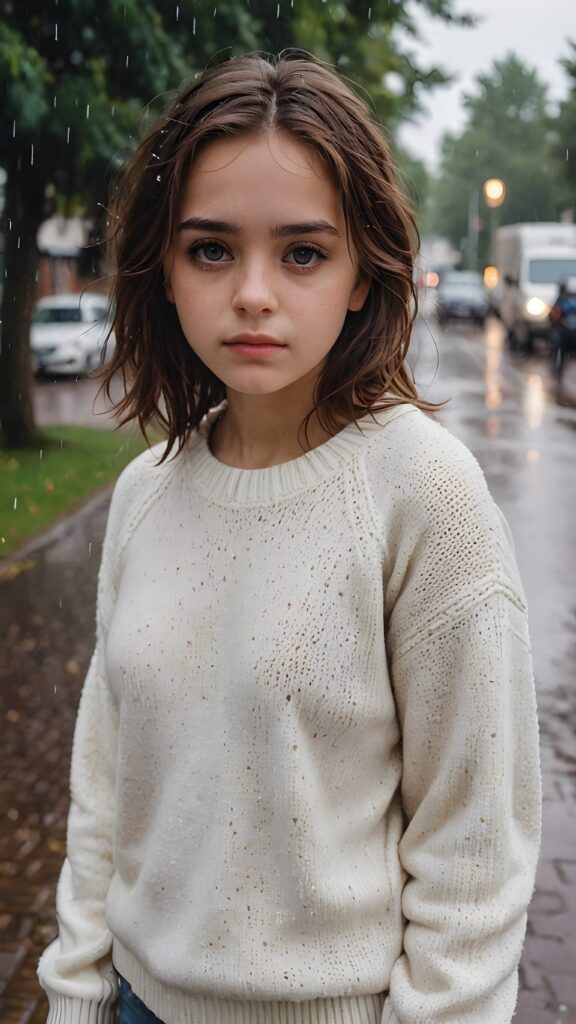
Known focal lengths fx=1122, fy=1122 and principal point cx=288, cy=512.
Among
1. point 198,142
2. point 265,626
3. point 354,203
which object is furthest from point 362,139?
point 265,626

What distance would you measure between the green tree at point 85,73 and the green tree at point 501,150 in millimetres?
59087

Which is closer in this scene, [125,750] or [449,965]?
[449,965]

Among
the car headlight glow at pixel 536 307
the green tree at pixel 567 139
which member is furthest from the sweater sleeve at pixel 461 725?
the green tree at pixel 567 139

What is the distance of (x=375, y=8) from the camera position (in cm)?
1260

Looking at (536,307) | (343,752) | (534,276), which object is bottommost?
(536,307)

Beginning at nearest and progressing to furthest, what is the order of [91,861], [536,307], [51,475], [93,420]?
1. [91,861]
2. [51,475]
3. [93,420]
4. [536,307]

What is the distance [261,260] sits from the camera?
144cm

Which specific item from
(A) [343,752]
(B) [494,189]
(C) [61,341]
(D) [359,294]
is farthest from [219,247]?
(B) [494,189]

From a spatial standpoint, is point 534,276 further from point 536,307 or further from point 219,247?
point 219,247

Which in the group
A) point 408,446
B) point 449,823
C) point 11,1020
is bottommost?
point 11,1020

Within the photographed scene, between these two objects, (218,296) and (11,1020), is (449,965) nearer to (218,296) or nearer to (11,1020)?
(218,296)

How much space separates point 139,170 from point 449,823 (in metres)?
1.01

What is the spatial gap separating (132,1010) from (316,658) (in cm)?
63

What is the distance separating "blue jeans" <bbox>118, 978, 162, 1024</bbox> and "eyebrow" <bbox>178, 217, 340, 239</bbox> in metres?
1.08
